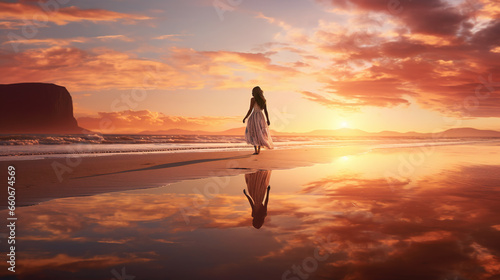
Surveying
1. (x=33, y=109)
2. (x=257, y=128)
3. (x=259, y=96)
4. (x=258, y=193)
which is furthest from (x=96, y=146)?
(x=33, y=109)

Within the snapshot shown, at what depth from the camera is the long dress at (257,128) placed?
1770 centimetres

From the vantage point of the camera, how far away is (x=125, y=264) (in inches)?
129

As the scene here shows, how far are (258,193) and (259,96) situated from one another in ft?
34.8

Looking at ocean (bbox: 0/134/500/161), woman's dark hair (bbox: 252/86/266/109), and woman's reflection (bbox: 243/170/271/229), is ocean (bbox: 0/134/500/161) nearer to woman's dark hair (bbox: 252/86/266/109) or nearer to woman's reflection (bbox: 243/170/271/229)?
woman's dark hair (bbox: 252/86/266/109)

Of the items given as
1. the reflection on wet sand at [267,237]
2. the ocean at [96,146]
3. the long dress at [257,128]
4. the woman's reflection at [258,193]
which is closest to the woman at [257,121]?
the long dress at [257,128]

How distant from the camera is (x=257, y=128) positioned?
17.7 metres

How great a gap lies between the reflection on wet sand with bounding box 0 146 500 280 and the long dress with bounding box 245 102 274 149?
1048cm

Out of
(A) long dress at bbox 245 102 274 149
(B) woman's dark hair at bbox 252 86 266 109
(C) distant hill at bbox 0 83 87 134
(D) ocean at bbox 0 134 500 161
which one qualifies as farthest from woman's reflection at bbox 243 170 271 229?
(C) distant hill at bbox 0 83 87 134

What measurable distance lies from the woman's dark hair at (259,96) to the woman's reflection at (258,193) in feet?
22.7

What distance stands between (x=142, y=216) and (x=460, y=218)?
4.64 meters

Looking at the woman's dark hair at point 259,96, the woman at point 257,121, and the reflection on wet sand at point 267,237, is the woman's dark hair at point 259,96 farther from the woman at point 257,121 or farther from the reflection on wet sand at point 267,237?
the reflection on wet sand at point 267,237

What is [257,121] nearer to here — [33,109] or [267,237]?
[267,237]

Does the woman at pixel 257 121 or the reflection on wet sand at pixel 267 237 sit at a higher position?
the woman at pixel 257 121

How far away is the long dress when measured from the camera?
17.7 metres
